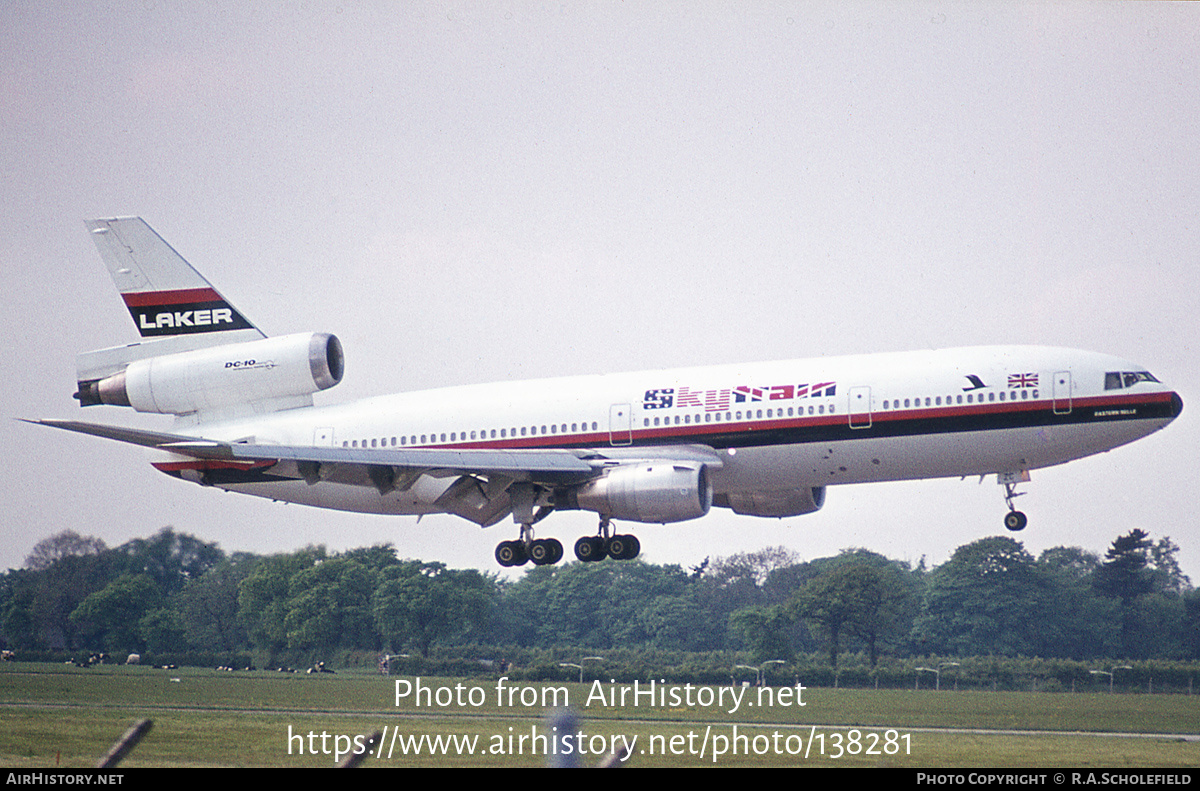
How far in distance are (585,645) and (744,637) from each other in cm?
783

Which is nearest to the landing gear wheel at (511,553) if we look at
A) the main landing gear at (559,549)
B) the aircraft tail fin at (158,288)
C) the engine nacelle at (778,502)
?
the main landing gear at (559,549)

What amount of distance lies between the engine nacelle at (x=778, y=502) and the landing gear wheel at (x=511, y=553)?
7.40m

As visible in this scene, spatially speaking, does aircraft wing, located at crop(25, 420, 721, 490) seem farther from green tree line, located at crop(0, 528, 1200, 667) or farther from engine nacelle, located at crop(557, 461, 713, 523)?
green tree line, located at crop(0, 528, 1200, 667)

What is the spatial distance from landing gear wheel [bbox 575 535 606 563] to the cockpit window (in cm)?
1576

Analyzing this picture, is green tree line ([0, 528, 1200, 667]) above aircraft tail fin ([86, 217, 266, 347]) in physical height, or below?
below

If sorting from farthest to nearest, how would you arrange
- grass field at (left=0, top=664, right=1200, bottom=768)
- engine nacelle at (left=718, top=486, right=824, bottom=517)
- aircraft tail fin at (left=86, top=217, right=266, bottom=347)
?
aircraft tail fin at (left=86, top=217, right=266, bottom=347) < engine nacelle at (left=718, top=486, right=824, bottom=517) < grass field at (left=0, top=664, right=1200, bottom=768)

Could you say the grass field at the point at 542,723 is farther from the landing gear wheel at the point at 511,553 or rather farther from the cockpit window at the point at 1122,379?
the cockpit window at the point at 1122,379

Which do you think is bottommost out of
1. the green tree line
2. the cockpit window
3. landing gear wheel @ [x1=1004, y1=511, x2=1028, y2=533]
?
the green tree line

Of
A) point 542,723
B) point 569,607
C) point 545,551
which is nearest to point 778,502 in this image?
point 545,551

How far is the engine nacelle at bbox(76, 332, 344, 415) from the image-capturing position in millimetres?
46469

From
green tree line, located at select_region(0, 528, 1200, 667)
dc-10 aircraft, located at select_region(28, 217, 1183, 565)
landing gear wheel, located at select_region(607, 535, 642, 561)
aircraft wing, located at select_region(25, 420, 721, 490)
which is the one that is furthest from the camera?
green tree line, located at select_region(0, 528, 1200, 667)

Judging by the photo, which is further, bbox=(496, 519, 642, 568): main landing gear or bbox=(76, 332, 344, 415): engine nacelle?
bbox=(76, 332, 344, 415): engine nacelle

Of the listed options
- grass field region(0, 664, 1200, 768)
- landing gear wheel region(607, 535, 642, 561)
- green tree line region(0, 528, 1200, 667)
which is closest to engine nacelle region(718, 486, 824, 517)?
landing gear wheel region(607, 535, 642, 561)
